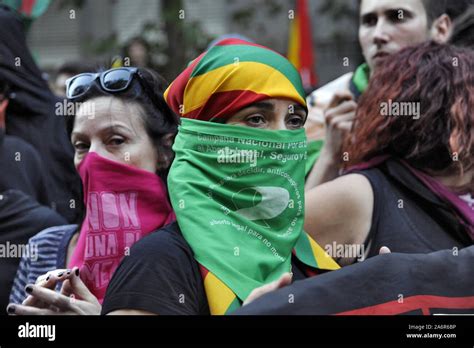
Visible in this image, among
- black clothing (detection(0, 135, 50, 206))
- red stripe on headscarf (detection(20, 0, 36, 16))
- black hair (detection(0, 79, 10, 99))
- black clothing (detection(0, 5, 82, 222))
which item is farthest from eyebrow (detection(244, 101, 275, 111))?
red stripe on headscarf (detection(20, 0, 36, 16))

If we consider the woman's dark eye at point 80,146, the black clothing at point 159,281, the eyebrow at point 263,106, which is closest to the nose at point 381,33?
the eyebrow at point 263,106

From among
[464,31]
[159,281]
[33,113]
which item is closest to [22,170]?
[33,113]

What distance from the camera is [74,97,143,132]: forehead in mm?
2973

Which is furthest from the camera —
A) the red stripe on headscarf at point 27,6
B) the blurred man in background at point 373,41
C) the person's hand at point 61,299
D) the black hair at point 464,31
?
the red stripe on headscarf at point 27,6

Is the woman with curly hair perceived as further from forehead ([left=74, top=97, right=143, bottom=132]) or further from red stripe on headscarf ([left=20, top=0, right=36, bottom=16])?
red stripe on headscarf ([left=20, top=0, right=36, bottom=16])

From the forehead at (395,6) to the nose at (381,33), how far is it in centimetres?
5

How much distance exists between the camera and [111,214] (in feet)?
9.53

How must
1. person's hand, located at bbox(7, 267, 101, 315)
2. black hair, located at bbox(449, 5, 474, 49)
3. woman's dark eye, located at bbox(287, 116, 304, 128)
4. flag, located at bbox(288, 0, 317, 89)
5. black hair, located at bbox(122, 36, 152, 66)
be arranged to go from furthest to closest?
black hair, located at bbox(122, 36, 152, 66), flag, located at bbox(288, 0, 317, 89), black hair, located at bbox(449, 5, 474, 49), woman's dark eye, located at bbox(287, 116, 304, 128), person's hand, located at bbox(7, 267, 101, 315)

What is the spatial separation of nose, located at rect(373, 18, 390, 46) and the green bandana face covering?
1.12 metres

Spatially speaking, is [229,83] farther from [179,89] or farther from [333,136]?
[333,136]

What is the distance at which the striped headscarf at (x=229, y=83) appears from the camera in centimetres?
279

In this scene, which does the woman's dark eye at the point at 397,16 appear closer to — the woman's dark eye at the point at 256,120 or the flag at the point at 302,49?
the woman's dark eye at the point at 256,120
